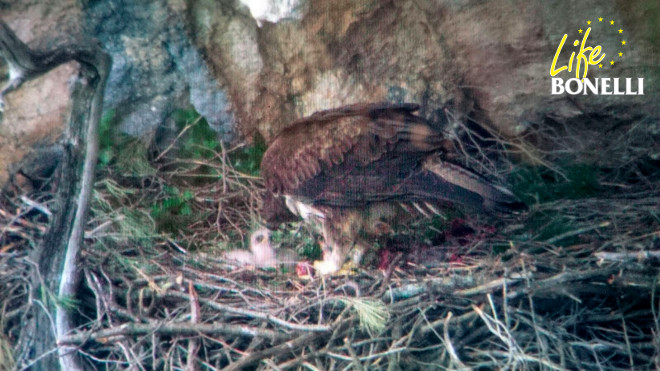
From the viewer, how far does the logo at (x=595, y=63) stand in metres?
0.98

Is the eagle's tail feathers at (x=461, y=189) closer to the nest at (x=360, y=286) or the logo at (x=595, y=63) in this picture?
the nest at (x=360, y=286)

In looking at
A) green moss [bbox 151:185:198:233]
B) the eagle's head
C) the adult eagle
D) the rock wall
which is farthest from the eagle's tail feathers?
green moss [bbox 151:185:198:233]

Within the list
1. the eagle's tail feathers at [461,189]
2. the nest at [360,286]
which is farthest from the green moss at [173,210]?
the eagle's tail feathers at [461,189]

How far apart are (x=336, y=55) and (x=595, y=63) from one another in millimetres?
563

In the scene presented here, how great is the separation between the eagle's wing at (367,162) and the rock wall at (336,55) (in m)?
0.04

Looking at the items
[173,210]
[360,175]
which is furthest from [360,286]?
[173,210]

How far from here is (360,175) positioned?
1081mm

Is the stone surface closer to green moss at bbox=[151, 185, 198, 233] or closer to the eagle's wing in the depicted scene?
green moss at bbox=[151, 185, 198, 233]

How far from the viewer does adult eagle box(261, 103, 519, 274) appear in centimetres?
105

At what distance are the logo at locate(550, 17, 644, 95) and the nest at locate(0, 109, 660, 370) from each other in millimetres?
137

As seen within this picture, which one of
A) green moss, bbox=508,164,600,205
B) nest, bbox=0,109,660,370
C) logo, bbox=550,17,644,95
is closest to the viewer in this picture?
nest, bbox=0,109,660,370

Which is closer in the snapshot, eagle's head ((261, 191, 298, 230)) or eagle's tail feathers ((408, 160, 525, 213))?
eagle's tail feathers ((408, 160, 525, 213))

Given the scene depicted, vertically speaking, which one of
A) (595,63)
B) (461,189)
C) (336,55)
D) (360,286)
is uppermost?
(336,55)

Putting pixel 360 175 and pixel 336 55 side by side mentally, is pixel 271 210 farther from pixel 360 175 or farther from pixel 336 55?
pixel 336 55
